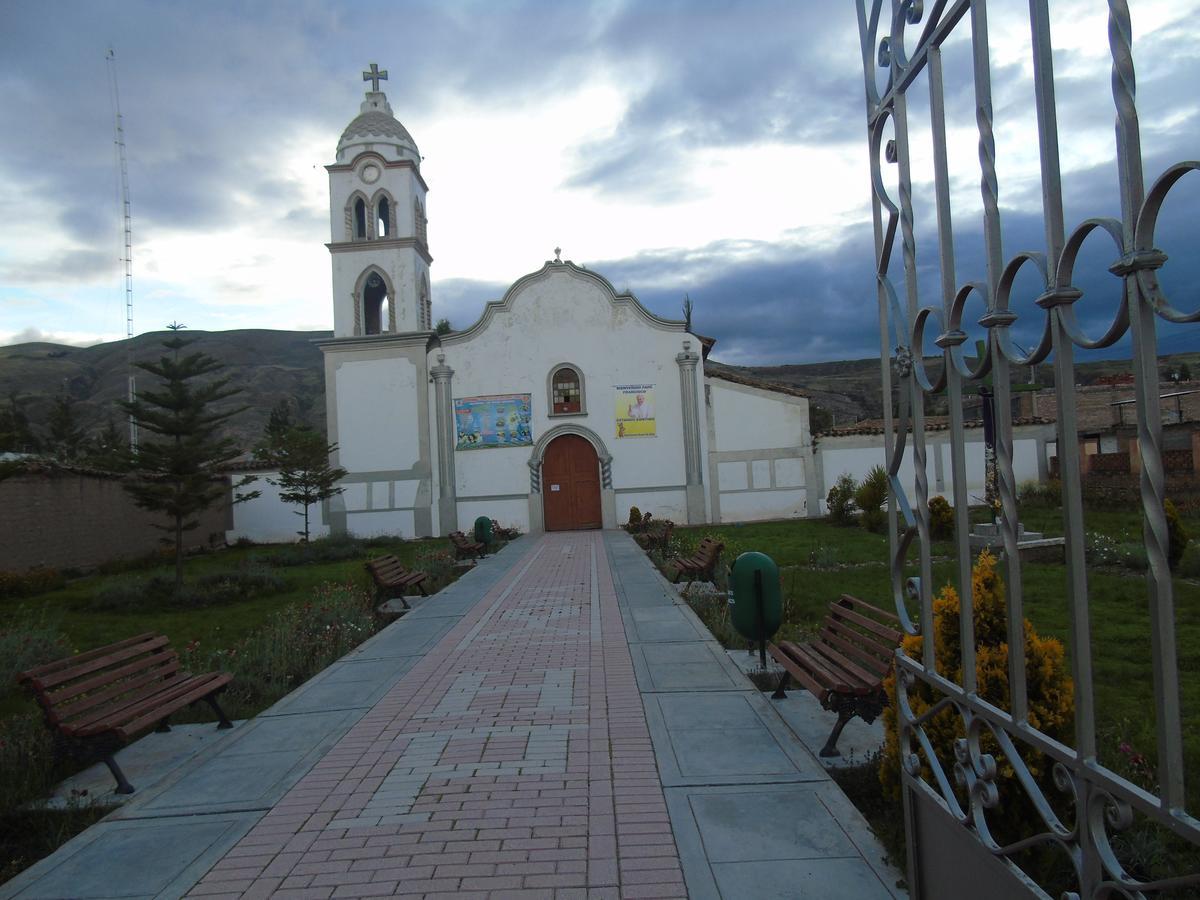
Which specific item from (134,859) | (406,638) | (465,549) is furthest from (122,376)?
(134,859)

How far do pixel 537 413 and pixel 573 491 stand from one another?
2.60 m

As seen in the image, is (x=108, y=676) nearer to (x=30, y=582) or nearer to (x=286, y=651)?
(x=286, y=651)

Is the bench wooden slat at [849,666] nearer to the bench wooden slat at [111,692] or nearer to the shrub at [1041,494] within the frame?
the bench wooden slat at [111,692]

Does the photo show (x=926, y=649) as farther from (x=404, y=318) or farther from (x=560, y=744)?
(x=404, y=318)

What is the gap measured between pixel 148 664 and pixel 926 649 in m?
5.84

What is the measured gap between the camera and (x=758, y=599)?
7.62m

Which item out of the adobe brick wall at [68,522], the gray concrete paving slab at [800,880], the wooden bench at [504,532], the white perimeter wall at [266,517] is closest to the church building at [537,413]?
the wooden bench at [504,532]

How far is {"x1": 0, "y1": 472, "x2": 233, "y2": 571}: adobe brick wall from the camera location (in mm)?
18766

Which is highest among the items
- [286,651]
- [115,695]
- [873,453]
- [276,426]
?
[276,426]

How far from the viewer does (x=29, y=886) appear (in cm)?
400

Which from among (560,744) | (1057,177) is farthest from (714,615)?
(1057,177)

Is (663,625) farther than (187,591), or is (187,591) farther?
(187,591)

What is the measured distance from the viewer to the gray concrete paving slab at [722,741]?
4.99 meters

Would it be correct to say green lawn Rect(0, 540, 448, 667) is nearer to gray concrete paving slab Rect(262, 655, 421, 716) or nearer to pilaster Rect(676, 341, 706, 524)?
gray concrete paving slab Rect(262, 655, 421, 716)
